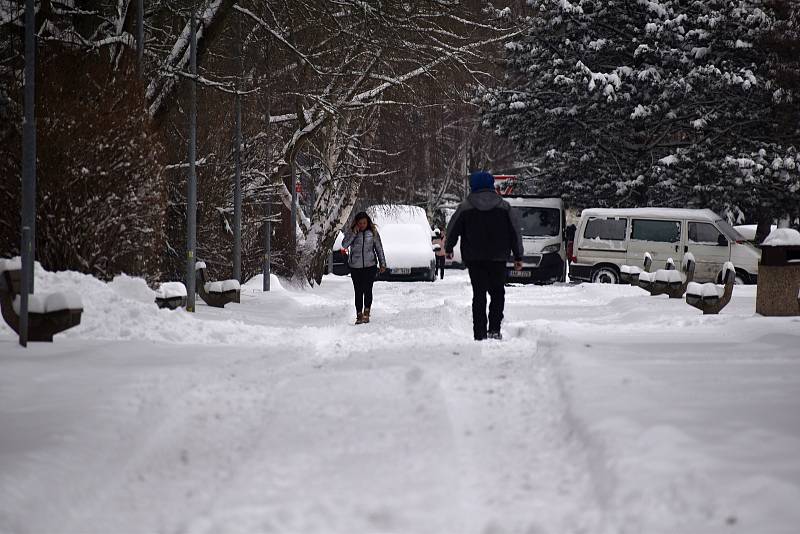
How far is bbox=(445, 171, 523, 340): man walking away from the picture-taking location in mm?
11023

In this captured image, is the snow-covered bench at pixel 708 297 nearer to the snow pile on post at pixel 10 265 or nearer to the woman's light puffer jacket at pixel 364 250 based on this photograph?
the woman's light puffer jacket at pixel 364 250

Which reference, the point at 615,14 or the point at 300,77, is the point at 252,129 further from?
the point at 615,14

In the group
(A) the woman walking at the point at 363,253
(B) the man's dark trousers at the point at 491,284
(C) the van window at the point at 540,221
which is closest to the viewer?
(B) the man's dark trousers at the point at 491,284

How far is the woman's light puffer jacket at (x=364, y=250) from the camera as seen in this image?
50.0 feet

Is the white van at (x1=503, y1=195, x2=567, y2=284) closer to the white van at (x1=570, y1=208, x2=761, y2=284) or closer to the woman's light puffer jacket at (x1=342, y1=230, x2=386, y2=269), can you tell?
the white van at (x1=570, y1=208, x2=761, y2=284)

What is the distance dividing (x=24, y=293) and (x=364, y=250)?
6.85 m

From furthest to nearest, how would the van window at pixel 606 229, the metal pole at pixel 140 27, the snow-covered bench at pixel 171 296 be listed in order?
the van window at pixel 606 229 → the metal pole at pixel 140 27 → the snow-covered bench at pixel 171 296

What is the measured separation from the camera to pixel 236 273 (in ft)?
64.6

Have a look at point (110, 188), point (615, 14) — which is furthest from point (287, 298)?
point (615, 14)

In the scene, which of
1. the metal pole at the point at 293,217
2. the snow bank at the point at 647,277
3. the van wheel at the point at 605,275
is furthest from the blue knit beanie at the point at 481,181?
the van wheel at the point at 605,275

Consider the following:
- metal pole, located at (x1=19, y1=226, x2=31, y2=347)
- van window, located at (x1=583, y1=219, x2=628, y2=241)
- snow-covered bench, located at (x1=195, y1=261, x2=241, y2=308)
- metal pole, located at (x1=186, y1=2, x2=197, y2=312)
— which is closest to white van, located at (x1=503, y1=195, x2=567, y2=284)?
van window, located at (x1=583, y1=219, x2=628, y2=241)

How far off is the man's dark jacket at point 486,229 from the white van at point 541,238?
16952mm

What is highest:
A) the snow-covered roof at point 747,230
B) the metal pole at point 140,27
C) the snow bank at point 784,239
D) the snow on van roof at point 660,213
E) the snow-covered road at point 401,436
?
the metal pole at point 140,27

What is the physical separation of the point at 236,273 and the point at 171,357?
10818 millimetres
